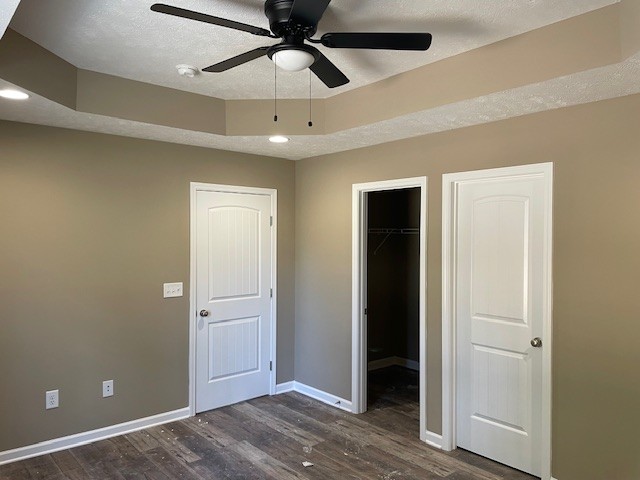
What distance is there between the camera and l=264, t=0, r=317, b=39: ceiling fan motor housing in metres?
1.91

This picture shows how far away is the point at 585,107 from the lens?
9.20ft

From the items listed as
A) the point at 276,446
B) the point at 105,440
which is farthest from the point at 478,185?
the point at 105,440

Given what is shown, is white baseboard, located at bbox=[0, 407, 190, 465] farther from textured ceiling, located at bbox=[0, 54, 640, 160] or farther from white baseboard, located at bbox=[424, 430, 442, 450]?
textured ceiling, located at bbox=[0, 54, 640, 160]

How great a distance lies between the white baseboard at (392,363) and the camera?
222 inches

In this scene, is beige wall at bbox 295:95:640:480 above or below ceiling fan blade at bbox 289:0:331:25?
below

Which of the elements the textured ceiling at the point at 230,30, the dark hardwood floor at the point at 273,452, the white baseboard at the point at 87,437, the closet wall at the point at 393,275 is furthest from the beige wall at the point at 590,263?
the white baseboard at the point at 87,437

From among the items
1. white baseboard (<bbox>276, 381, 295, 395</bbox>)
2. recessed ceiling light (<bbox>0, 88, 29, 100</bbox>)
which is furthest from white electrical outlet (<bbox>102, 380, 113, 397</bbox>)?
recessed ceiling light (<bbox>0, 88, 29, 100</bbox>)

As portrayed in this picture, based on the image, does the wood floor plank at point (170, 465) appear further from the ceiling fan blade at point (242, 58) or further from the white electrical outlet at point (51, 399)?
the ceiling fan blade at point (242, 58)

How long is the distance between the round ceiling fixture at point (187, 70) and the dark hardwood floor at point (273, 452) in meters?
2.71

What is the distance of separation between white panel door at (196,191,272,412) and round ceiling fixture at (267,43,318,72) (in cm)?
244

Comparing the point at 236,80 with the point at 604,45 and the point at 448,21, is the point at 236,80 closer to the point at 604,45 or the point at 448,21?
the point at 448,21

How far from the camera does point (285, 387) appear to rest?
15.9 feet

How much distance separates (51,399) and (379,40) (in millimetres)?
3406

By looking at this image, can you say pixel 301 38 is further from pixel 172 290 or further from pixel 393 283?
pixel 393 283
